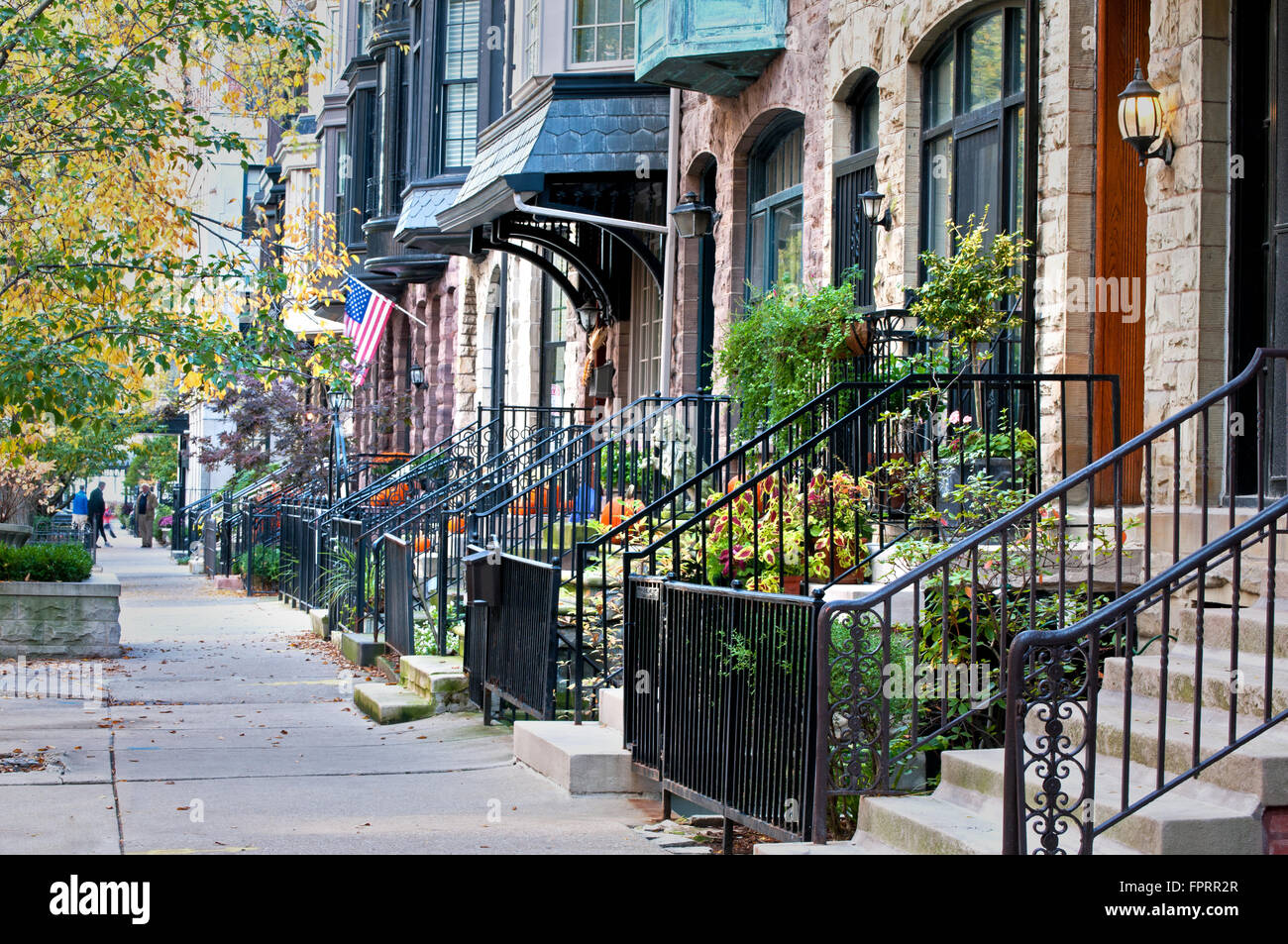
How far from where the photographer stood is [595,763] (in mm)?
7770

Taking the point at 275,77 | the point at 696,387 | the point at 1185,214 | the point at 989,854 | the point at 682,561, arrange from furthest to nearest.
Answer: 1. the point at 696,387
2. the point at 275,77
3. the point at 682,561
4. the point at 1185,214
5. the point at 989,854

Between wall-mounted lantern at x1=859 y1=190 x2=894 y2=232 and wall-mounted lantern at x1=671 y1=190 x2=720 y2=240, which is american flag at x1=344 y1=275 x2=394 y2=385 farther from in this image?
wall-mounted lantern at x1=859 y1=190 x2=894 y2=232

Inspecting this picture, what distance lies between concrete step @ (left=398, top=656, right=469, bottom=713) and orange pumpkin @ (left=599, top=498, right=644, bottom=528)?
188 cm

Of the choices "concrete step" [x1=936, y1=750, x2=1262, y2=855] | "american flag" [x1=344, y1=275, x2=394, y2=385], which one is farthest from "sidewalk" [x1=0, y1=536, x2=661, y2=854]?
"american flag" [x1=344, y1=275, x2=394, y2=385]

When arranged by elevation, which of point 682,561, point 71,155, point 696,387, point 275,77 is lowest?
point 682,561

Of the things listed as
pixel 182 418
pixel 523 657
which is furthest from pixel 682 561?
pixel 182 418

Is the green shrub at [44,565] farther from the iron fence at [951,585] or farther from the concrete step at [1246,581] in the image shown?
the concrete step at [1246,581]

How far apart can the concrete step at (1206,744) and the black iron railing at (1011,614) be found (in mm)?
289

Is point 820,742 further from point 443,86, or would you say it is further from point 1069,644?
point 443,86

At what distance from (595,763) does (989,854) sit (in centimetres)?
309

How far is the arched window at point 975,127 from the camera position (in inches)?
394

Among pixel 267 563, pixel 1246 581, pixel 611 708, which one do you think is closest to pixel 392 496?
pixel 267 563

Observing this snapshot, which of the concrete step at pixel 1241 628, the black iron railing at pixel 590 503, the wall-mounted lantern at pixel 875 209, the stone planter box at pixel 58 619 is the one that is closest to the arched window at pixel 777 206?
the black iron railing at pixel 590 503
